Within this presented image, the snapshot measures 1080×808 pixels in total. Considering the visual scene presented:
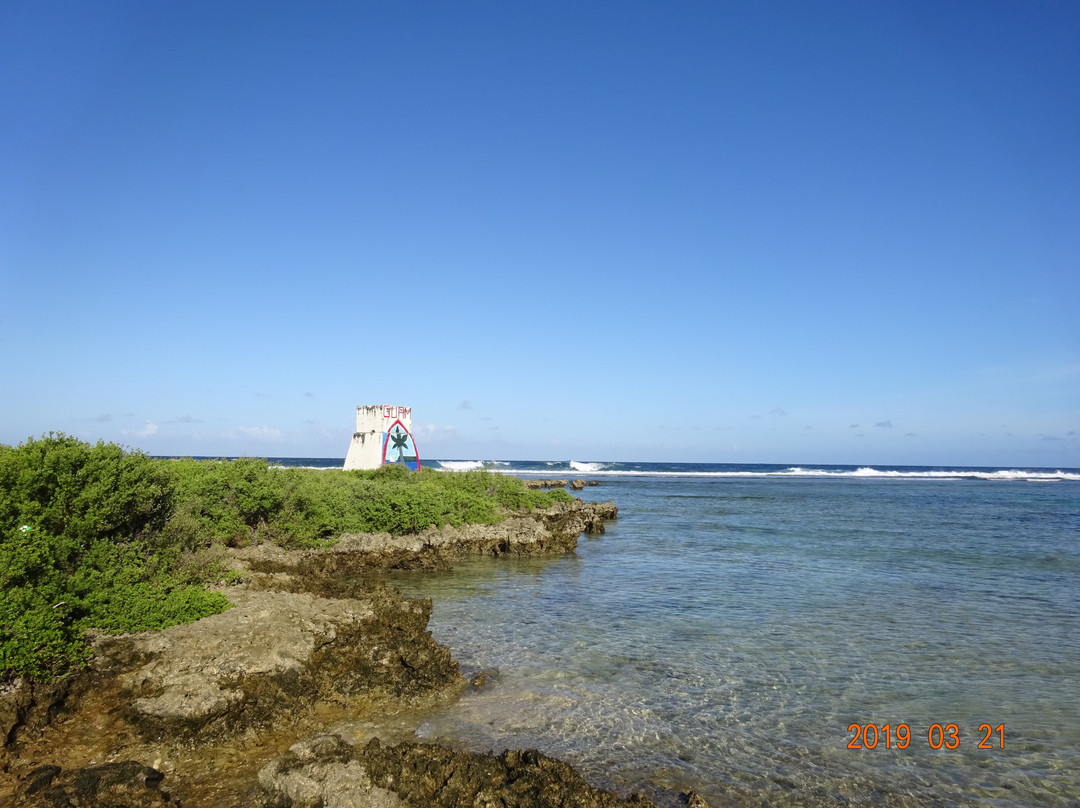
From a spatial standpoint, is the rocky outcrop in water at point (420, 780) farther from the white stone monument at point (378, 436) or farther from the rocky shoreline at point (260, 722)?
the white stone monument at point (378, 436)

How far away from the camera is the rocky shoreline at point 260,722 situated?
5754 millimetres

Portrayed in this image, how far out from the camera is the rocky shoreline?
18.9 feet

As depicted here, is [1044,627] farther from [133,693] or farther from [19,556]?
[19,556]

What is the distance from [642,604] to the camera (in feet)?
48.3

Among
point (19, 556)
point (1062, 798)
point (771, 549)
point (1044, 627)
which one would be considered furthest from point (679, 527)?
point (19, 556)

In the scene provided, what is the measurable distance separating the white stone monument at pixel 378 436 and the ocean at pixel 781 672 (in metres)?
14.8

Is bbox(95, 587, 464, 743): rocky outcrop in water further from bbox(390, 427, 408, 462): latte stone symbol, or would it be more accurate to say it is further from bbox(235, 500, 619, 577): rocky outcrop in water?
bbox(390, 427, 408, 462): latte stone symbol

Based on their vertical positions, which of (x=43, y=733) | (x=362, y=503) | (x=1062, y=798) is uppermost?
(x=362, y=503)

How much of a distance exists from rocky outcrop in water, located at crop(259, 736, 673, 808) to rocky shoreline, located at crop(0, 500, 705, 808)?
0.01 metres

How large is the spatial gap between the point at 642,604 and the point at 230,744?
32.1 feet

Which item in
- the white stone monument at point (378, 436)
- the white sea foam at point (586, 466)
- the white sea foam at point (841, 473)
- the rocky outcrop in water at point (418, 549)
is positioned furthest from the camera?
the white sea foam at point (586, 466)
